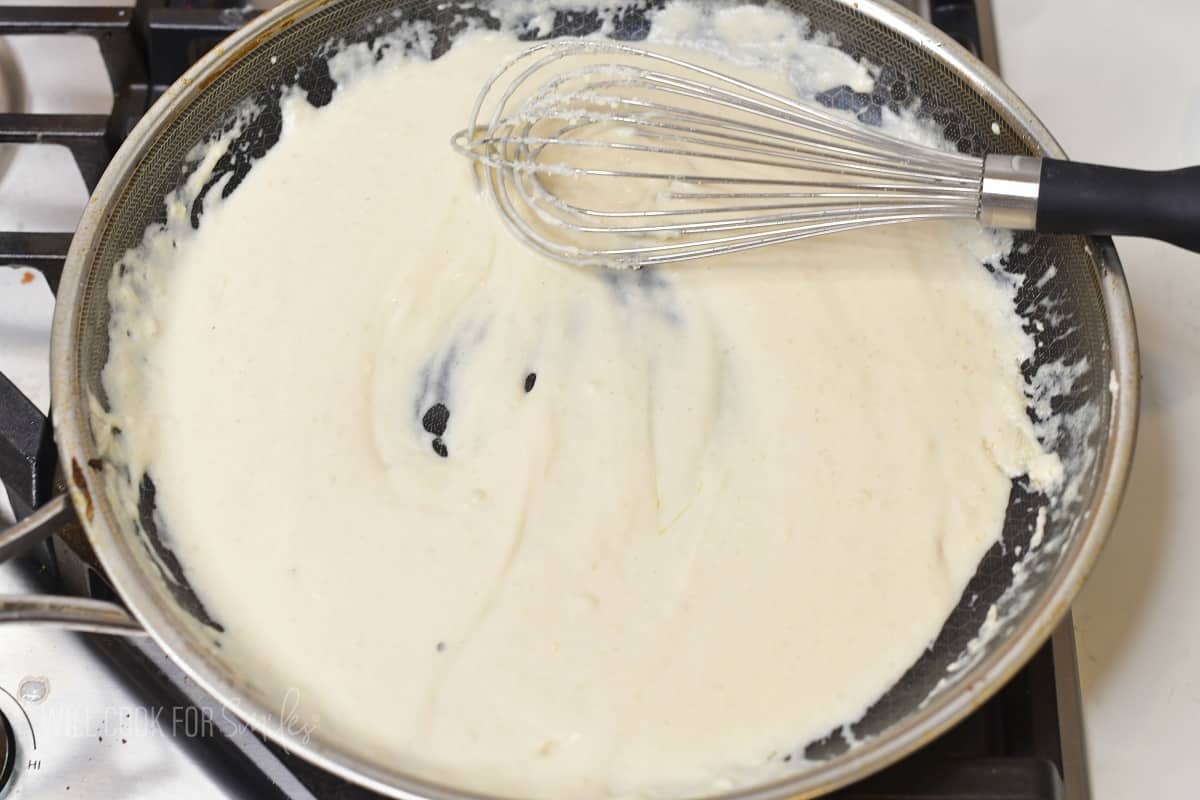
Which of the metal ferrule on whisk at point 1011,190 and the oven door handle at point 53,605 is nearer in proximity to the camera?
the oven door handle at point 53,605

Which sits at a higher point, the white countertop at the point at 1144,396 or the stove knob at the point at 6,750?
the white countertop at the point at 1144,396

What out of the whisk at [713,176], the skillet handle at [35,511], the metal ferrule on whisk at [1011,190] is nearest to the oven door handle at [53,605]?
the skillet handle at [35,511]

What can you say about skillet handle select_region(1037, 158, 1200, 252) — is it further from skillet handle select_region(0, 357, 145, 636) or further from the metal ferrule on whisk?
skillet handle select_region(0, 357, 145, 636)

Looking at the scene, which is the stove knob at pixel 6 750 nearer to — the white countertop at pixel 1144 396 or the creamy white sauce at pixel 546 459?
the creamy white sauce at pixel 546 459

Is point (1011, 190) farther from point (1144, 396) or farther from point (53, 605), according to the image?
point (53, 605)

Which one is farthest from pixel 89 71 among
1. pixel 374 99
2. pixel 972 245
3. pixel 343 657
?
pixel 972 245

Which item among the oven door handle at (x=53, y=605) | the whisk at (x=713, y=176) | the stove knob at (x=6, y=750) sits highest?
the whisk at (x=713, y=176)

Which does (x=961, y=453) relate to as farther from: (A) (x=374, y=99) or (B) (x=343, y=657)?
(A) (x=374, y=99)
